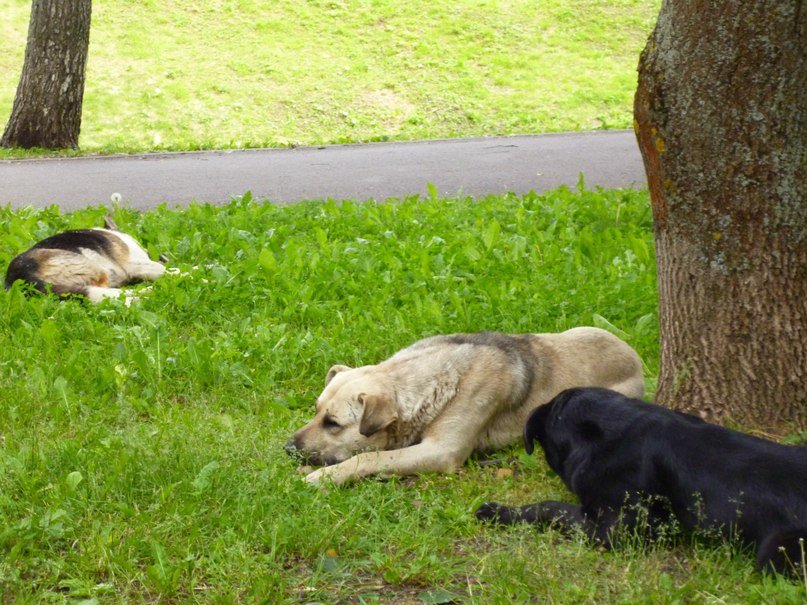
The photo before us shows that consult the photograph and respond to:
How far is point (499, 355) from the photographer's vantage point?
5445 millimetres

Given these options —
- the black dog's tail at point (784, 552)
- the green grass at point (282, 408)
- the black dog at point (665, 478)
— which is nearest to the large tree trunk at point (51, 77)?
the green grass at point (282, 408)

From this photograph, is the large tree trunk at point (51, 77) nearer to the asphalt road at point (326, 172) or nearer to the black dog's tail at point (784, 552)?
the asphalt road at point (326, 172)

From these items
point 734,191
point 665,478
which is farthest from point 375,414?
point 734,191

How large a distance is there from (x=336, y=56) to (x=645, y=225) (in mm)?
15742

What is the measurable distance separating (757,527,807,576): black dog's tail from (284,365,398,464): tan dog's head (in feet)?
6.46

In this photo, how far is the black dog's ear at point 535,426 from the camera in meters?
4.77

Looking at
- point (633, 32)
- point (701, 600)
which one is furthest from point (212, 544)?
point (633, 32)

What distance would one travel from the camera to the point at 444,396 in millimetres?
5246

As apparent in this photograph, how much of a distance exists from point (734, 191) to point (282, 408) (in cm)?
273

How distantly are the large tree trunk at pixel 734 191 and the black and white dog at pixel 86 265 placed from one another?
172 inches

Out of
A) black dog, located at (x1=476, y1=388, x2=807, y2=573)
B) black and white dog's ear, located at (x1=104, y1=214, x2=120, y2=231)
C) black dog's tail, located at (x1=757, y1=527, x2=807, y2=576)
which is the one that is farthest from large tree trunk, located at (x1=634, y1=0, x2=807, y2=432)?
black and white dog's ear, located at (x1=104, y1=214, x2=120, y2=231)

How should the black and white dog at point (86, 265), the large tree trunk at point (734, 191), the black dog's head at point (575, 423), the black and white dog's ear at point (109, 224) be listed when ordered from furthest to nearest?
the black and white dog's ear at point (109, 224)
the black and white dog at point (86, 265)
the large tree trunk at point (734, 191)
the black dog's head at point (575, 423)

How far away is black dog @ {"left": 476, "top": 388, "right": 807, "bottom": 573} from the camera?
3.78m

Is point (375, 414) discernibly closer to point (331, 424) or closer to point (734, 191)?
point (331, 424)
